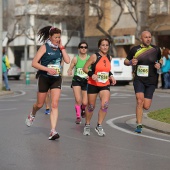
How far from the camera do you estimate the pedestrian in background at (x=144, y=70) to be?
38.1 ft

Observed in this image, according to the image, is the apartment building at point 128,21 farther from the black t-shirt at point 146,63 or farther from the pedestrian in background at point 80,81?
the black t-shirt at point 146,63

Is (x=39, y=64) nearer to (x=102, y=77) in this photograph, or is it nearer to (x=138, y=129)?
(x=102, y=77)

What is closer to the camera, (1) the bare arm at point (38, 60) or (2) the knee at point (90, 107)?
(1) the bare arm at point (38, 60)

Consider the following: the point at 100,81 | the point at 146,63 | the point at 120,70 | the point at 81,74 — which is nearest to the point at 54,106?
the point at 100,81

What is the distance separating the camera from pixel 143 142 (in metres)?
10.5

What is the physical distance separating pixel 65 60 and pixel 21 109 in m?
6.54

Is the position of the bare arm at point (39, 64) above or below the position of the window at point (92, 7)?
below

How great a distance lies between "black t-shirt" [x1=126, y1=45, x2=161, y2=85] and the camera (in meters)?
11.6

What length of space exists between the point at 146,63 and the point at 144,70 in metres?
0.14

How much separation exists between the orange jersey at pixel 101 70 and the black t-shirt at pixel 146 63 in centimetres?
67

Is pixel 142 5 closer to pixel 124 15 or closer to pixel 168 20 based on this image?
pixel 168 20

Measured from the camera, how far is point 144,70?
11.6 metres

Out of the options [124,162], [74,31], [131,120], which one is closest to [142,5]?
[74,31]

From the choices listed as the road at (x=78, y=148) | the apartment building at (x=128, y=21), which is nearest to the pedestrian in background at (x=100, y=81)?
the road at (x=78, y=148)
